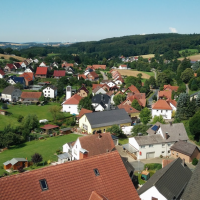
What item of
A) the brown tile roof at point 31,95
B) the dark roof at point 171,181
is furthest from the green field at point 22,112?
the dark roof at point 171,181

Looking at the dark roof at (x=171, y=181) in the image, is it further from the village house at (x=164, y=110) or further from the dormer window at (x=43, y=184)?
the village house at (x=164, y=110)

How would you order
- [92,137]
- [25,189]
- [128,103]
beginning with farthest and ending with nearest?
[128,103]
[92,137]
[25,189]

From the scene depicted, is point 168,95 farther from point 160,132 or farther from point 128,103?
point 160,132

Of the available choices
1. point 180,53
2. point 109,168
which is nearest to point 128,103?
point 109,168

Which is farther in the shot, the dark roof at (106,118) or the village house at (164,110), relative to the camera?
the village house at (164,110)

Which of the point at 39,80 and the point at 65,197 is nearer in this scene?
the point at 65,197

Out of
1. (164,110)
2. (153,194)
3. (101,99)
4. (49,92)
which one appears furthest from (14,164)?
(49,92)

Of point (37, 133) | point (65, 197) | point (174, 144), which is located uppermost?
point (65, 197)

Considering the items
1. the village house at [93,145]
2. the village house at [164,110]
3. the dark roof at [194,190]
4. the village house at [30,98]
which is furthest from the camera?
the village house at [30,98]
